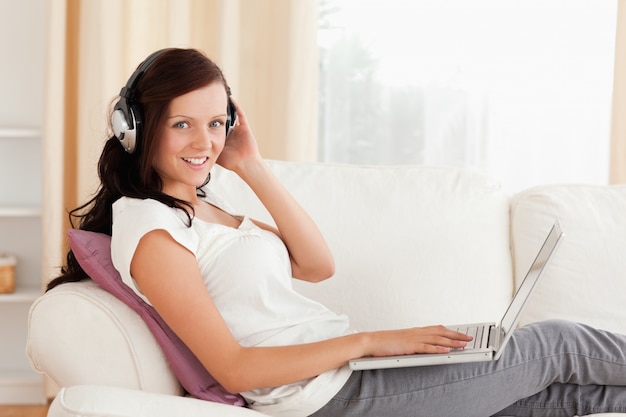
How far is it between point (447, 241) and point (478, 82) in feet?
4.88

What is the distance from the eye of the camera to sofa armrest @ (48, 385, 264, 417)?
1.33 meters

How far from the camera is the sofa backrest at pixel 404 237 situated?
203 cm

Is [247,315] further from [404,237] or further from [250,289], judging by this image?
Answer: [404,237]

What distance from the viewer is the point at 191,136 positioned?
1696mm

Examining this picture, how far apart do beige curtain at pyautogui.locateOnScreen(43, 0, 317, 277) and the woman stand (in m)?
1.39

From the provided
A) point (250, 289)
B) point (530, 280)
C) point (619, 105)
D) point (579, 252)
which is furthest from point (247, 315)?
point (619, 105)

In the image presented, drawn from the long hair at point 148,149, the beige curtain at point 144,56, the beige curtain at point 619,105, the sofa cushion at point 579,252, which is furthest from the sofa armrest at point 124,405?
the beige curtain at point 619,105

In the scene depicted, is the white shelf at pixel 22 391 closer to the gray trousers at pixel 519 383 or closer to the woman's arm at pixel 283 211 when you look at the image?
the woman's arm at pixel 283 211

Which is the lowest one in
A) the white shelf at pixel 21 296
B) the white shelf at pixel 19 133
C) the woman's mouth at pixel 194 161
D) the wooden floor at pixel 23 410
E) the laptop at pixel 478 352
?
the wooden floor at pixel 23 410

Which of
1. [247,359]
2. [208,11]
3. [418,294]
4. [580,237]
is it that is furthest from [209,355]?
[208,11]

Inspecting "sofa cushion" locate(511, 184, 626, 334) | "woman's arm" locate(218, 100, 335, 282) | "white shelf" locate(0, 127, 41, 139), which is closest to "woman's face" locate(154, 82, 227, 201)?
A: "woman's arm" locate(218, 100, 335, 282)

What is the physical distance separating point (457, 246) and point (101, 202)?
850mm

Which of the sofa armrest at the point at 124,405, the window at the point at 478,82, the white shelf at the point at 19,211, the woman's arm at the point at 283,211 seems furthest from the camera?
the window at the point at 478,82

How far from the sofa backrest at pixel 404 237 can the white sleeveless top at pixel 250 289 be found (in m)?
0.28
